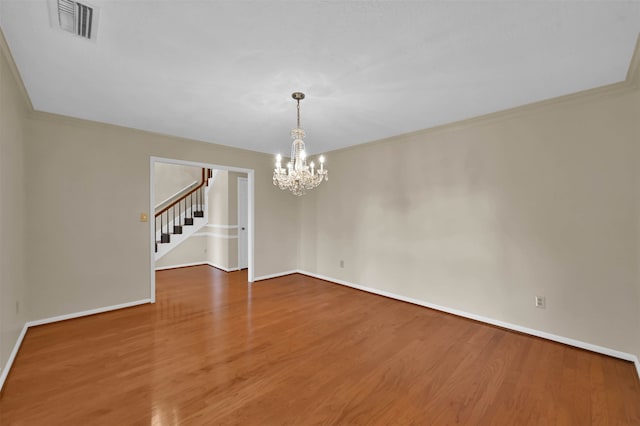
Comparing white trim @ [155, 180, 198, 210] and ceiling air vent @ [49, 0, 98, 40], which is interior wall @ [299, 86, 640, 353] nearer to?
ceiling air vent @ [49, 0, 98, 40]

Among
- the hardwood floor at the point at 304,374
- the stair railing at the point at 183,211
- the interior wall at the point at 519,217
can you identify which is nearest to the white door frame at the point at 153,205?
the hardwood floor at the point at 304,374

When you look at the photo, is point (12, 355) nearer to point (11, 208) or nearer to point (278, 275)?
point (11, 208)

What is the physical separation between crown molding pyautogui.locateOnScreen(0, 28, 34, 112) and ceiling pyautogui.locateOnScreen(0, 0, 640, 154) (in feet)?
0.15

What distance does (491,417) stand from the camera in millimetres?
1800

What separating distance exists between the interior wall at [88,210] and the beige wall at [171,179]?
3.84 m

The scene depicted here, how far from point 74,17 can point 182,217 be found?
6.40 meters

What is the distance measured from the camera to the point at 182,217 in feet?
24.6

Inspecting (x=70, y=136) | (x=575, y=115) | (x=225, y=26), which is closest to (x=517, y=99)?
(x=575, y=115)

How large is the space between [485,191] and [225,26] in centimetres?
329

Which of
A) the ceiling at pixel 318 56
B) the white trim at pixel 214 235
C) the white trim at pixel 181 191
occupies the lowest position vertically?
the white trim at pixel 214 235

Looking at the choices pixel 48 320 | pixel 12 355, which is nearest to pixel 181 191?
pixel 48 320

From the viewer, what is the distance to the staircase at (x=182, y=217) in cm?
657

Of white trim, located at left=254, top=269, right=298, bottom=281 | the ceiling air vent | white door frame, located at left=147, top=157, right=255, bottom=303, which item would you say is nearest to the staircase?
white door frame, located at left=147, top=157, right=255, bottom=303

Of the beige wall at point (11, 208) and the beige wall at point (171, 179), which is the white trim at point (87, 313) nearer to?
the beige wall at point (11, 208)
